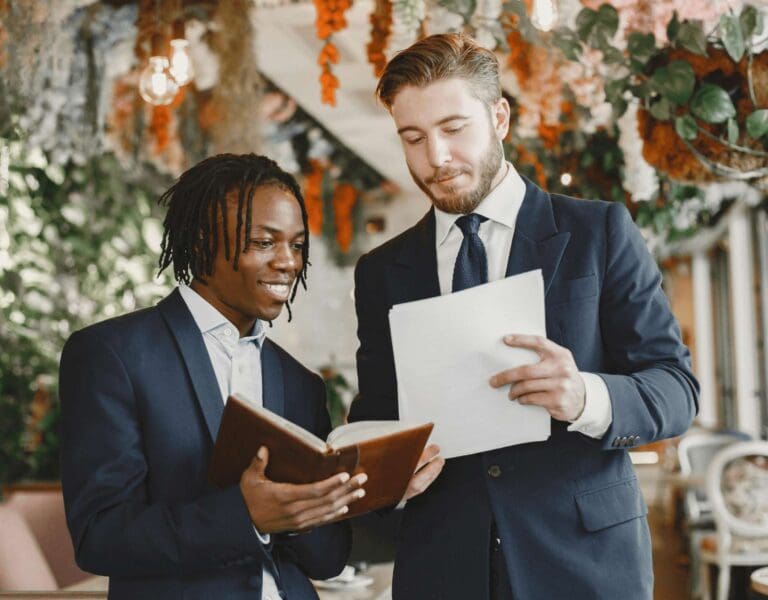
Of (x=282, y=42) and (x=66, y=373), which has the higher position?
(x=282, y=42)

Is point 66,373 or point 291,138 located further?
point 291,138

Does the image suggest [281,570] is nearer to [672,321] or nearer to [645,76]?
[672,321]

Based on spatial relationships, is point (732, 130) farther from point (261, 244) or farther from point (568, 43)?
point (261, 244)

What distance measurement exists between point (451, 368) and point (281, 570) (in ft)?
1.36

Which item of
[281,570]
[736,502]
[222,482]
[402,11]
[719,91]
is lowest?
[736,502]

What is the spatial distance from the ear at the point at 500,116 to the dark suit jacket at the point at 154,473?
1.92 ft

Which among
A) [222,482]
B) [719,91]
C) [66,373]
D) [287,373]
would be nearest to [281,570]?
[222,482]

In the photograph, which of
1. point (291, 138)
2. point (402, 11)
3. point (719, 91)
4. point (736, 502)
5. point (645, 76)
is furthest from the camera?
point (291, 138)

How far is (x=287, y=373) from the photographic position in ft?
5.22

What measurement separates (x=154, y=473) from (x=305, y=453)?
32 cm

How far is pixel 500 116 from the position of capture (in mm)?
1570

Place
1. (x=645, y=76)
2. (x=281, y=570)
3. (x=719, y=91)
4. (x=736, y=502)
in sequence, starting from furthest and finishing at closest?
(x=736, y=502)
(x=645, y=76)
(x=719, y=91)
(x=281, y=570)

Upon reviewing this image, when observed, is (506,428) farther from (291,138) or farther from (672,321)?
(291,138)

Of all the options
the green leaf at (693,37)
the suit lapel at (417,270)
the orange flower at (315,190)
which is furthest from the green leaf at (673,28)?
the orange flower at (315,190)
